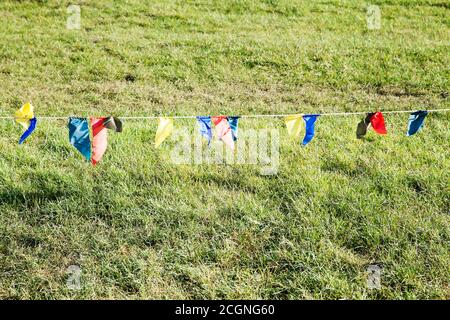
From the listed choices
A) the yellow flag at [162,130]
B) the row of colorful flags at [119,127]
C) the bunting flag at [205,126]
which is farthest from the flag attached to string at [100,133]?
the bunting flag at [205,126]

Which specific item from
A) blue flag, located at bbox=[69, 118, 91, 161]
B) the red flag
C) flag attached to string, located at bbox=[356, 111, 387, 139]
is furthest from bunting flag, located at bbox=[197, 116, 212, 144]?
the red flag

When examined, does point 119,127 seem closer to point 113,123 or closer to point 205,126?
point 113,123

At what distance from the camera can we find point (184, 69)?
792 cm

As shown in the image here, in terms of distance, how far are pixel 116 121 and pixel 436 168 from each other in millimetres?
3001

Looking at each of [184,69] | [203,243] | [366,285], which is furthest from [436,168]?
[184,69]

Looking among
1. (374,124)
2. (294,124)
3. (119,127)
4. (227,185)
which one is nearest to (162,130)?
(119,127)

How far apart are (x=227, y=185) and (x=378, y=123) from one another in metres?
1.43

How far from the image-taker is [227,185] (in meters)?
4.41

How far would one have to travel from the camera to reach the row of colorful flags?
3.66 m

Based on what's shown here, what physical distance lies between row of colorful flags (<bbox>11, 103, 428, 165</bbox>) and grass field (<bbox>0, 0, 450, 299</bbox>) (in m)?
0.56

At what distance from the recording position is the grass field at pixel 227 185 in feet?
10.9

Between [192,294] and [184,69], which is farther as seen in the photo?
[184,69]

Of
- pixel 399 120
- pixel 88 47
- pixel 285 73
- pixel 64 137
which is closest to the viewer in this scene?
pixel 64 137

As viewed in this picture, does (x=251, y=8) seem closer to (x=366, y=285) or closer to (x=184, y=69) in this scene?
(x=184, y=69)
